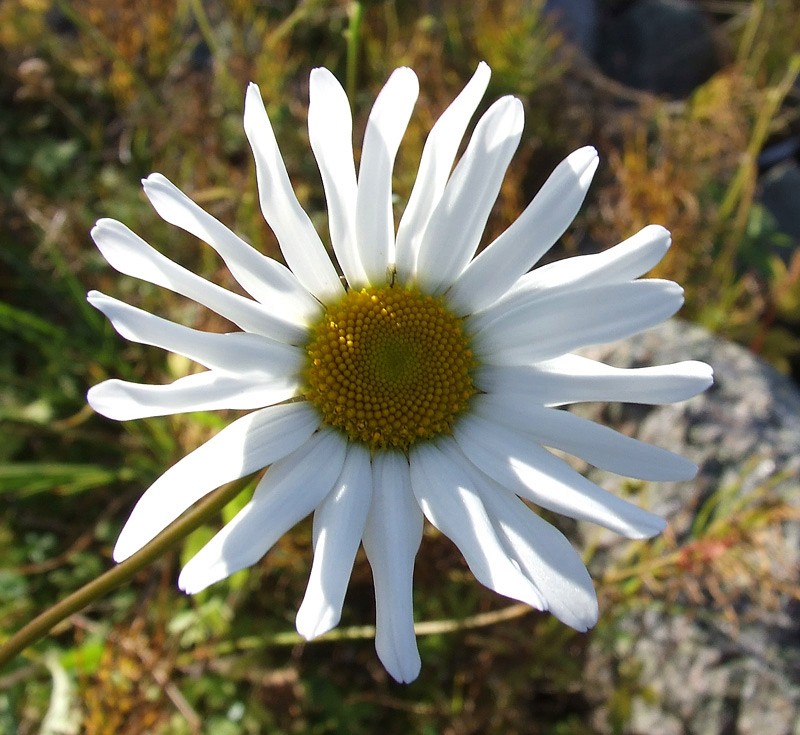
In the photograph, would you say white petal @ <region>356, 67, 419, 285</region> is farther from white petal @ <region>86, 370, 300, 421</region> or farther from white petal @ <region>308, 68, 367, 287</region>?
white petal @ <region>86, 370, 300, 421</region>

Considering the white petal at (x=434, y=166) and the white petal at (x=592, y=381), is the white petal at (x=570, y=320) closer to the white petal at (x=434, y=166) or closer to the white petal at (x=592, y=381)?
the white petal at (x=592, y=381)

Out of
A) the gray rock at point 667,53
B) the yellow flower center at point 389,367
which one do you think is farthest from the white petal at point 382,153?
the gray rock at point 667,53

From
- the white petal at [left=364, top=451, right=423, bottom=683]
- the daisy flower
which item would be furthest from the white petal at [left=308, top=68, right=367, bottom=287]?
the white petal at [left=364, top=451, right=423, bottom=683]

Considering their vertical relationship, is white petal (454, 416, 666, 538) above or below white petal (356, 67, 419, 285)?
below

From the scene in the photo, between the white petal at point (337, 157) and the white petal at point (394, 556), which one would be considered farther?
the white petal at point (337, 157)

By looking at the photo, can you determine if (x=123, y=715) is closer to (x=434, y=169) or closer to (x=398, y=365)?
(x=398, y=365)

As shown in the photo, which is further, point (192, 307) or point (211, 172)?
point (211, 172)

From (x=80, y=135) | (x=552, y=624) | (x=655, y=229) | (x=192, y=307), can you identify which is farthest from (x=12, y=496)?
(x=655, y=229)
